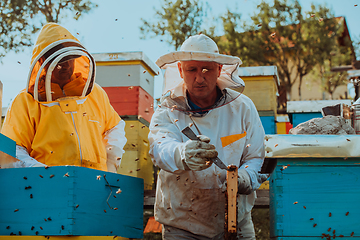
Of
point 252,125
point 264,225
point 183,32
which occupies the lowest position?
point 264,225

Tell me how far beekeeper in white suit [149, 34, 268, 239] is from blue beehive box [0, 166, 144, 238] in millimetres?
390

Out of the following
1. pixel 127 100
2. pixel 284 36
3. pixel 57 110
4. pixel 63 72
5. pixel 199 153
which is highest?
pixel 284 36

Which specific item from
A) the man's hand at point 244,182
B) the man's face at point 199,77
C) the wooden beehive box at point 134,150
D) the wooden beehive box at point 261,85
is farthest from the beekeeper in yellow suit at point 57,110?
the wooden beehive box at point 261,85

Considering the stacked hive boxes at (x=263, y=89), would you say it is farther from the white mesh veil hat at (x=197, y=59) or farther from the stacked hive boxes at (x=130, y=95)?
the white mesh veil hat at (x=197, y=59)

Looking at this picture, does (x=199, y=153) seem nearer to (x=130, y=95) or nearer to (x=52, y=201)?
(x=52, y=201)

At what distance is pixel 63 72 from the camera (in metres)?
2.62

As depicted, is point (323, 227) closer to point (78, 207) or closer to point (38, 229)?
point (78, 207)

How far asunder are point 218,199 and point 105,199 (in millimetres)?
633

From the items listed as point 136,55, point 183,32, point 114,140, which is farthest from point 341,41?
point 114,140

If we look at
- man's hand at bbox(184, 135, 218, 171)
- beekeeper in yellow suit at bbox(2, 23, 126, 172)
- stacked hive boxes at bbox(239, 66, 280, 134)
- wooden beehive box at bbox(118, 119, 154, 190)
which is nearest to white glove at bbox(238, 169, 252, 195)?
man's hand at bbox(184, 135, 218, 171)

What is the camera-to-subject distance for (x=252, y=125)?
2336 mm

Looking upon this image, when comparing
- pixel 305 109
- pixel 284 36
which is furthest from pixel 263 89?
pixel 284 36

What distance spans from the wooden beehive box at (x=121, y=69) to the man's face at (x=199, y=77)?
80.4 inches

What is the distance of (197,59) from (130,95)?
85.3 inches
